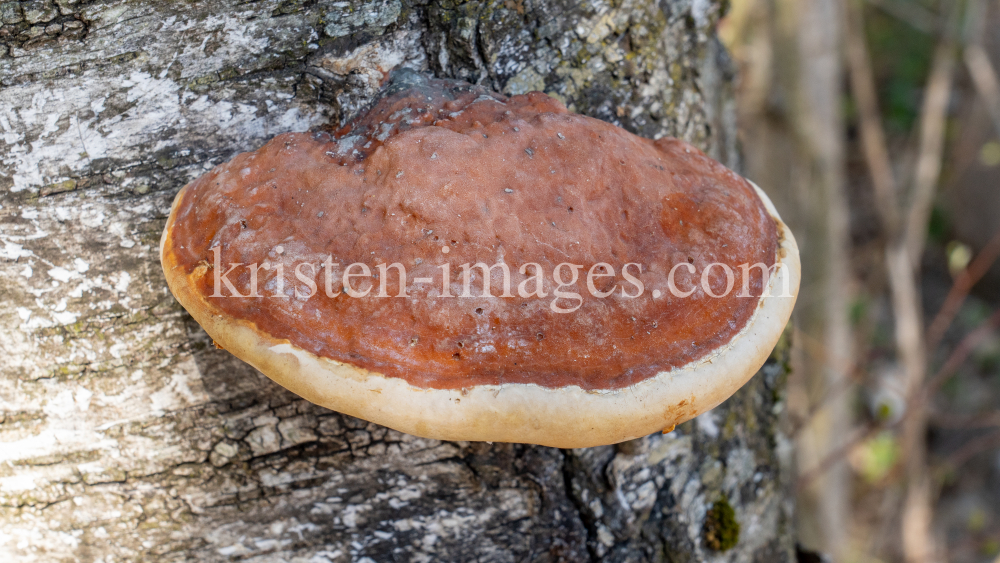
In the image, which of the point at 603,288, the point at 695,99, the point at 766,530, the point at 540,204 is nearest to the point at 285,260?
the point at 540,204

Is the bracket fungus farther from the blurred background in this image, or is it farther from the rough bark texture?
the blurred background

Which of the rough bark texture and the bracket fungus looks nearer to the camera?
the bracket fungus

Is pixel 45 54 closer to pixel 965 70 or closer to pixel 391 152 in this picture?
pixel 391 152

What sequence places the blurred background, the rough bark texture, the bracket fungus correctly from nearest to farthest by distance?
the bracket fungus
the rough bark texture
the blurred background

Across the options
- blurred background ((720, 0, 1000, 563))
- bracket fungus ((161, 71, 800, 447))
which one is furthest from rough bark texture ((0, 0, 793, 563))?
blurred background ((720, 0, 1000, 563))

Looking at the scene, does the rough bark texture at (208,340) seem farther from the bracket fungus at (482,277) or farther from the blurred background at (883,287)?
the blurred background at (883,287)

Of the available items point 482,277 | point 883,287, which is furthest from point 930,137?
point 482,277

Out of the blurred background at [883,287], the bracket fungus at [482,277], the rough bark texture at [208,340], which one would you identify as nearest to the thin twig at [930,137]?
the blurred background at [883,287]
